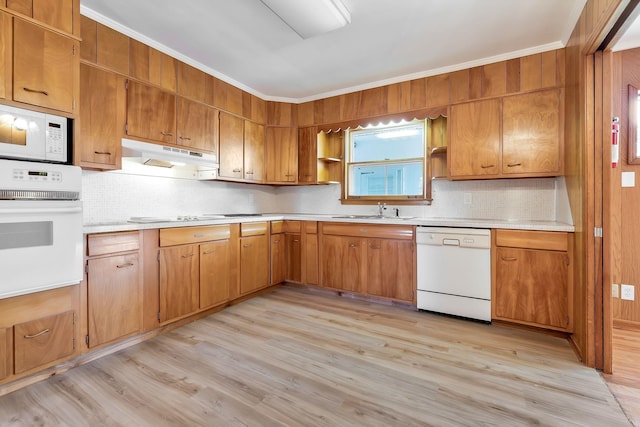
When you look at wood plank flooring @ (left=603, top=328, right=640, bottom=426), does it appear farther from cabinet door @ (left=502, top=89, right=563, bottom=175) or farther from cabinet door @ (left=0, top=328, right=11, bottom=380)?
cabinet door @ (left=0, top=328, right=11, bottom=380)

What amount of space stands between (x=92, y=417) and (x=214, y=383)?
2.00 feet

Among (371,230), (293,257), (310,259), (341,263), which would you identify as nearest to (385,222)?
(371,230)

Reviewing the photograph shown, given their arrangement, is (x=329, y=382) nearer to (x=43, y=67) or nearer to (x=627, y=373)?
(x=627, y=373)

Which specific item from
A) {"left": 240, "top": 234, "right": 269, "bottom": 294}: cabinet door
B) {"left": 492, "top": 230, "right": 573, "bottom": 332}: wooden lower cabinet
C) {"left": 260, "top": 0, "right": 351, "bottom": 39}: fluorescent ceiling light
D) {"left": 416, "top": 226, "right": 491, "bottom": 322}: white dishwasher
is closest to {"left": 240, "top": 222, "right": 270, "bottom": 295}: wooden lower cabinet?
{"left": 240, "top": 234, "right": 269, "bottom": 294}: cabinet door

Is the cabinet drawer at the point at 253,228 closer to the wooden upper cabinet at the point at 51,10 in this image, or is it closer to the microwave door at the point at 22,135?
the microwave door at the point at 22,135

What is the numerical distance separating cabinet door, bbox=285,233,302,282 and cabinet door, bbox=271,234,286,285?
0.05 m

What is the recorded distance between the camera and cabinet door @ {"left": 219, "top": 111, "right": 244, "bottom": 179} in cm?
346

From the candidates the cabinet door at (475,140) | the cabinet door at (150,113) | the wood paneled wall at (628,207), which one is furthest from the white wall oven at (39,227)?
the wood paneled wall at (628,207)

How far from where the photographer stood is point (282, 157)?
415cm

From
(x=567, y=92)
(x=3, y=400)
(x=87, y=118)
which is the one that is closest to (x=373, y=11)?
(x=567, y=92)

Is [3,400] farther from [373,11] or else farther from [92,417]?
[373,11]

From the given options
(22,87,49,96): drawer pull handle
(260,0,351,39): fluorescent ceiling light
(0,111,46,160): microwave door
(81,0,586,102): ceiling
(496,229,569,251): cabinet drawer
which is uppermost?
(81,0,586,102): ceiling

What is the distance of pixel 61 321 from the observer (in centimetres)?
192

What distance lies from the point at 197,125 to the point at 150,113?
0.50 metres
